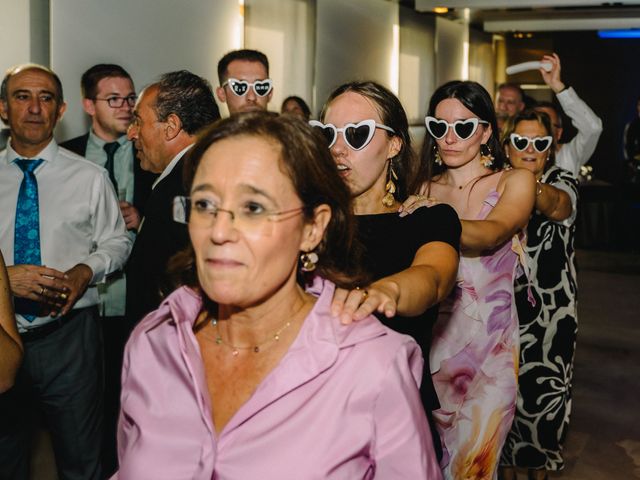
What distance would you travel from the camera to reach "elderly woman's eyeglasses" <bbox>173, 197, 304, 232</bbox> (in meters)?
1.45

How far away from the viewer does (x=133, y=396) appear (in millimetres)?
1551

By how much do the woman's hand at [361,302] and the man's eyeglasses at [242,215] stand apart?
0.64ft

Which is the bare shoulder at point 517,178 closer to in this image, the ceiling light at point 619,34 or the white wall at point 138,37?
the white wall at point 138,37

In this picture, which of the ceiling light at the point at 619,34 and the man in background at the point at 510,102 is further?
the ceiling light at the point at 619,34

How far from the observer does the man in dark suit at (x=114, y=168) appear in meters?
3.88

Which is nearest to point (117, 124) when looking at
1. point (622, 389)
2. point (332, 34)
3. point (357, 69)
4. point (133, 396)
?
point (133, 396)

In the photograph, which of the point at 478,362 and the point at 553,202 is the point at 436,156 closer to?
the point at 553,202

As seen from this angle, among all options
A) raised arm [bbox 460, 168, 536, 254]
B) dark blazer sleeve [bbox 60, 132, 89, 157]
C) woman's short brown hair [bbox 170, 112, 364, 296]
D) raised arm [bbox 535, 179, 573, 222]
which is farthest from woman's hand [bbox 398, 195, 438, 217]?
dark blazer sleeve [bbox 60, 132, 89, 157]

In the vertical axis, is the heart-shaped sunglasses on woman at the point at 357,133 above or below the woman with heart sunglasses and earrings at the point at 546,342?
above

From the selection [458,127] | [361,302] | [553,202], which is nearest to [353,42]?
[553,202]

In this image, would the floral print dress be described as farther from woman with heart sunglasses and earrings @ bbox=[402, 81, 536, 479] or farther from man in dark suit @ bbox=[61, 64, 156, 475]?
man in dark suit @ bbox=[61, 64, 156, 475]

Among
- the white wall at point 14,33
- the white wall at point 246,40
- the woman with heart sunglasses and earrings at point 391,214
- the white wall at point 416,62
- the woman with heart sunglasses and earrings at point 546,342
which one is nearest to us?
the woman with heart sunglasses and earrings at point 391,214

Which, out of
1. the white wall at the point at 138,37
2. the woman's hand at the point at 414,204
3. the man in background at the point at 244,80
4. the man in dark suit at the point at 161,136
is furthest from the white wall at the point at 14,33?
the woman's hand at the point at 414,204

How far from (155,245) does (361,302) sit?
1.30 m
